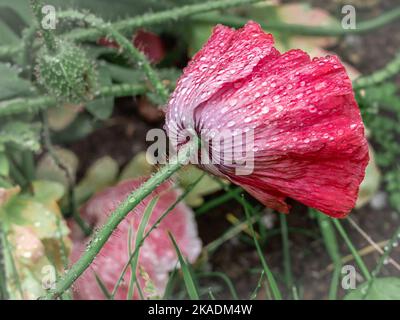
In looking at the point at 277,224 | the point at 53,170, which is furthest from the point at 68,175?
the point at 277,224

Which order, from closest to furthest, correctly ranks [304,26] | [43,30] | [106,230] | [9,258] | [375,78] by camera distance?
[106,230]
[43,30]
[9,258]
[375,78]
[304,26]

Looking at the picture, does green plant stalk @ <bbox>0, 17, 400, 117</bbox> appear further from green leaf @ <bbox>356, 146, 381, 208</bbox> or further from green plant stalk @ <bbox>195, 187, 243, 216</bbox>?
green leaf @ <bbox>356, 146, 381, 208</bbox>

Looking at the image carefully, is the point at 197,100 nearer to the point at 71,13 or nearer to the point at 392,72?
the point at 71,13

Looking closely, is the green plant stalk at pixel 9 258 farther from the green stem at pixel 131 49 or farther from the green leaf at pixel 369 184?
the green leaf at pixel 369 184

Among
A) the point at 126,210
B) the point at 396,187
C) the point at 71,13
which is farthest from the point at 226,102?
the point at 396,187

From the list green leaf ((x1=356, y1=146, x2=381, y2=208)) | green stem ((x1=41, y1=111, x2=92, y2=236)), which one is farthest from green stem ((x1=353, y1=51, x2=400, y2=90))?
green stem ((x1=41, y1=111, x2=92, y2=236))

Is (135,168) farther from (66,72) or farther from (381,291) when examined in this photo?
(381,291)
